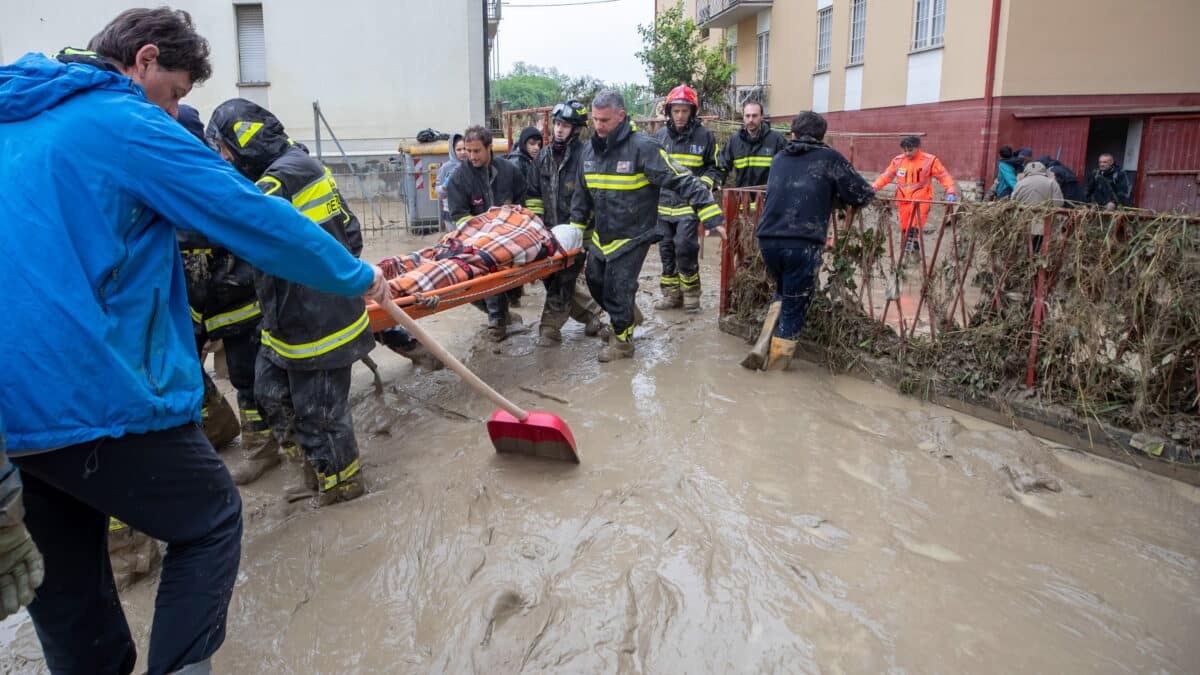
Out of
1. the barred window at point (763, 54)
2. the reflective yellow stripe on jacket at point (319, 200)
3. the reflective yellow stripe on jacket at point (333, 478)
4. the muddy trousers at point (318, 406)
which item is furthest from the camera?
the barred window at point (763, 54)

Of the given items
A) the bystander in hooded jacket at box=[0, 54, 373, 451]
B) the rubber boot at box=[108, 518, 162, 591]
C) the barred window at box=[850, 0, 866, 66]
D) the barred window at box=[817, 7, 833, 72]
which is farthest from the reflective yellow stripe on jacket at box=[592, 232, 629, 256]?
the barred window at box=[817, 7, 833, 72]

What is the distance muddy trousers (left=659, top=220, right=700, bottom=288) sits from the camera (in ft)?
20.9

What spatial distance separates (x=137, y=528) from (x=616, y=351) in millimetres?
3769

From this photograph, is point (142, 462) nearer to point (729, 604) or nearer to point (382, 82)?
point (729, 604)

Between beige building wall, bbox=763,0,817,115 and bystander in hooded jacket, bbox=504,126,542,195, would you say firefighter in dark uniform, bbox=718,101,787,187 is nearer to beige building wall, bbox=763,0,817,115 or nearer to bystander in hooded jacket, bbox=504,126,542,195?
bystander in hooded jacket, bbox=504,126,542,195

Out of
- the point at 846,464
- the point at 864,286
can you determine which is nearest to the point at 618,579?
the point at 846,464

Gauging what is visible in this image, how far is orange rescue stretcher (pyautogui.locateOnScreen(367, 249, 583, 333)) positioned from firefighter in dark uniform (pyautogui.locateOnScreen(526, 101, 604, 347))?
0.23 meters

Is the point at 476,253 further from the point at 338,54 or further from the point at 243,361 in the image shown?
the point at 338,54

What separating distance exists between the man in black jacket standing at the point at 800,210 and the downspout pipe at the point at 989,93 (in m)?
8.02

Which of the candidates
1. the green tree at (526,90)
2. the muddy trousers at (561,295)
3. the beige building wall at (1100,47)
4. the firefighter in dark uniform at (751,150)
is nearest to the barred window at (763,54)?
the beige building wall at (1100,47)

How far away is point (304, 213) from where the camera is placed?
3043mm

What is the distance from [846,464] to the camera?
3678mm

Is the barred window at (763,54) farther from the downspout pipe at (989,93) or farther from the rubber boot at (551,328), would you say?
the rubber boot at (551,328)

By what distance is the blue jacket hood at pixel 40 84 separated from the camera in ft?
5.49
